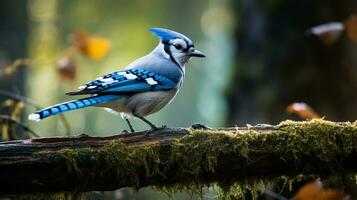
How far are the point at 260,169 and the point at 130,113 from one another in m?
1.56

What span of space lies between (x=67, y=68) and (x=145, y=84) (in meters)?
0.80

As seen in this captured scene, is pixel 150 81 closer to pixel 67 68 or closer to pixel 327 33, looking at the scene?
pixel 67 68

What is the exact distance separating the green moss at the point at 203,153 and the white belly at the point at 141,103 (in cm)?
112

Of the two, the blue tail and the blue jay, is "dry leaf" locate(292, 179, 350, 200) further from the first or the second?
the blue tail

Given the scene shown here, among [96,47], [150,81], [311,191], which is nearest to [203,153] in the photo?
[311,191]

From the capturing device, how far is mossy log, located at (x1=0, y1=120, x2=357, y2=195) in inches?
141

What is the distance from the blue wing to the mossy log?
0.72m

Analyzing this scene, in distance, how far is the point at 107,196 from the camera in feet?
17.9

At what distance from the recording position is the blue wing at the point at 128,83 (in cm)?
456

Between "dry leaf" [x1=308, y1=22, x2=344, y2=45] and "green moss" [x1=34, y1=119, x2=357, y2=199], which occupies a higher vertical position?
"dry leaf" [x1=308, y1=22, x2=344, y2=45]

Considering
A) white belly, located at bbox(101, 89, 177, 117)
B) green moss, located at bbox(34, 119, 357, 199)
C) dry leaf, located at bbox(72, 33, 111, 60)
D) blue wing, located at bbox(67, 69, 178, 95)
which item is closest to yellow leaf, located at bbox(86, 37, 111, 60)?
dry leaf, located at bbox(72, 33, 111, 60)

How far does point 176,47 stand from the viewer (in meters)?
5.71

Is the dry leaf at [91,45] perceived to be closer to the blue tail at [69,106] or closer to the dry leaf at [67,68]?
the dry leaf at [67,68]

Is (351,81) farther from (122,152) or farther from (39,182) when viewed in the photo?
(39,182)
